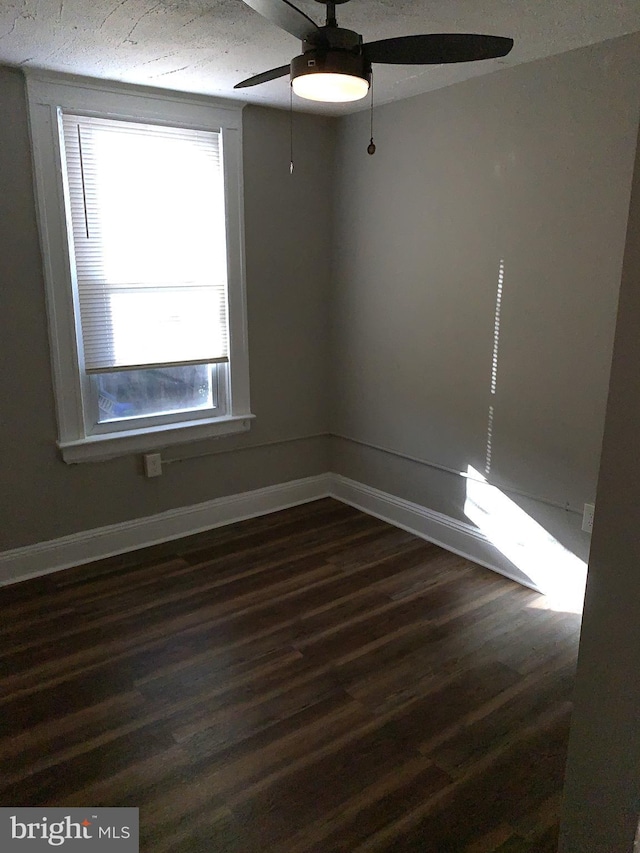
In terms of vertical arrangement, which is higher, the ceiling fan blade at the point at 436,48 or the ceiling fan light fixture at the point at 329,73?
the ceiling fan blade at the point at 436,48

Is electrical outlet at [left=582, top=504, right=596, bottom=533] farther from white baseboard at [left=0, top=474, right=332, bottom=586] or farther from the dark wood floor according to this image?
white baseboard at [left=0, top=474, right=332, bottom=586]

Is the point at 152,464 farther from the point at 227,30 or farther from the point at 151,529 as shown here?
the point at 227,30

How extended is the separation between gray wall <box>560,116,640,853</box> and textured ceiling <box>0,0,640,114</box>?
5.14 feet

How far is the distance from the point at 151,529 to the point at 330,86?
2.55 metres

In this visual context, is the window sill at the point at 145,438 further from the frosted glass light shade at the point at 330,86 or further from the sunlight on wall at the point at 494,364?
the frosted glass light shade at the point at 330,86

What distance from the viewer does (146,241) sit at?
10.9 ft

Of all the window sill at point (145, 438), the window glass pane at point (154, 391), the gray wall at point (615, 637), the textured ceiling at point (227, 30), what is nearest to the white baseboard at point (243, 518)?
the window sill at point (145, 438)

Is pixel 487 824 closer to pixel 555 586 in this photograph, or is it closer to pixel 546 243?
pixel 555 586

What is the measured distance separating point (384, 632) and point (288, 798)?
3.17 ft

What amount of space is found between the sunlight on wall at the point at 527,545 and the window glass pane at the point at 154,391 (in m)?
1.61

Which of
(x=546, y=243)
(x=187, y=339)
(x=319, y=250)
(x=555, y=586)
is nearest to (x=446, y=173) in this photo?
(x=546, y=243)

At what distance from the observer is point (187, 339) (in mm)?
3553

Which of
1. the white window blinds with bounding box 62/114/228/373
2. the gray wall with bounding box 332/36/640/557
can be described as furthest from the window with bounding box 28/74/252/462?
the gray wall with bounding box 332/36/640/557

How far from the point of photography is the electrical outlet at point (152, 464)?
3.49m
